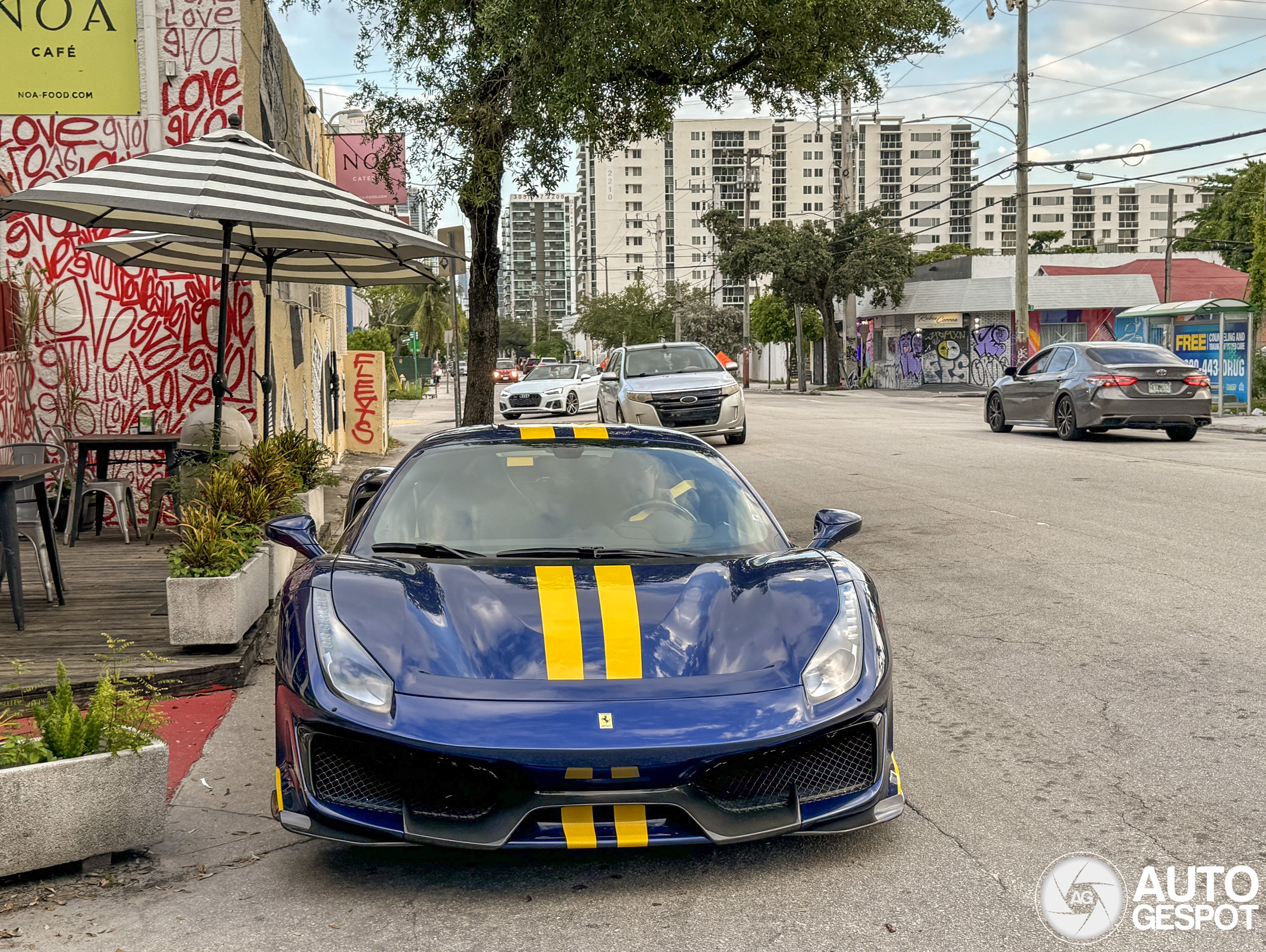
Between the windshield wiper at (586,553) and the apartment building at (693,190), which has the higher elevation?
the apartment building at (693,190)

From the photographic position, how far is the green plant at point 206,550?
250 inches

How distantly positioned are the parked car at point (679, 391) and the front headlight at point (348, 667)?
15741 mm

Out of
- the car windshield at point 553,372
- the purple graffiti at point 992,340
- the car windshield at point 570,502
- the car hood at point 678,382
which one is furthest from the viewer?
the purple graffiti at point 992,340

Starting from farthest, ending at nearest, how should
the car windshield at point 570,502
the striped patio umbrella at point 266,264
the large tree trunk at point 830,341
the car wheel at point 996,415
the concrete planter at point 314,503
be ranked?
the large tree trunk at point 830,341 → the car wheel at point 996,415 → the striped patio umbrella at point 266,264 → the concrete planter at point 314,503 → the car windshield at point 570,502

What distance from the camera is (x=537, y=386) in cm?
3481

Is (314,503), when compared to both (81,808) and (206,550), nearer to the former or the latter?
(206,550)

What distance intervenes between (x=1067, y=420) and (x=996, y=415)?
8.03ft

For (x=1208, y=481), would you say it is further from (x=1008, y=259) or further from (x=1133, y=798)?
(x=1008, y=259)

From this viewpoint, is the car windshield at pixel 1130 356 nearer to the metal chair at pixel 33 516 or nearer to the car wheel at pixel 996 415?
the car wheel at pixel 996 415

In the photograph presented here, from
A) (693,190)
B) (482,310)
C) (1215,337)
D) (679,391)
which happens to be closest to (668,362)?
(679,391)

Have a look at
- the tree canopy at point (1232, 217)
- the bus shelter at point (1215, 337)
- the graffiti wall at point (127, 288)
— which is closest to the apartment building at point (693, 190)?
the tree canopy at point (1232, 217)

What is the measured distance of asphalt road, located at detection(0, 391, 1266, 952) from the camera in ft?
10.7

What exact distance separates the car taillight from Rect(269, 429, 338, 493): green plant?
12.5 m

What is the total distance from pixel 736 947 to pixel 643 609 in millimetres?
1119
